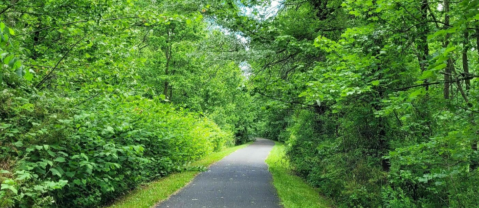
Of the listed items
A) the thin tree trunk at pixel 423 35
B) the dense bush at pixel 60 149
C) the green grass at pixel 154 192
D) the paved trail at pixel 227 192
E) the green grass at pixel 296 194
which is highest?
the thin tree trunk at pixel 423 35

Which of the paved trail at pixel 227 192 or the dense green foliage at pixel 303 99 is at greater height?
the dense green foliage at pixel 303 99

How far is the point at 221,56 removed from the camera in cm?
1081

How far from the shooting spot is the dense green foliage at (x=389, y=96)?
4.91 metres

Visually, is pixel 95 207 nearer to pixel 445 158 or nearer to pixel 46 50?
pixel 46 50

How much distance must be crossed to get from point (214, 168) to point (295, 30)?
7.67 m

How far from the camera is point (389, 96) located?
586 centimetres

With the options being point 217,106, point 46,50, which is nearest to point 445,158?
point 46,50

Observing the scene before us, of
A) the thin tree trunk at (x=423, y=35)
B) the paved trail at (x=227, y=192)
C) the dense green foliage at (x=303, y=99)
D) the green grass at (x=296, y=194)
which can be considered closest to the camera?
the dense green foliage at (x=303, y=99)

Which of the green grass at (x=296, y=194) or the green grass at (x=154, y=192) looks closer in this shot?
the green grass at (x=154, y=192)

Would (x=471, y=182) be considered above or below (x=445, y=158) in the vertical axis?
below

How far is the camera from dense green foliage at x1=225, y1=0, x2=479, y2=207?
4.91 meters

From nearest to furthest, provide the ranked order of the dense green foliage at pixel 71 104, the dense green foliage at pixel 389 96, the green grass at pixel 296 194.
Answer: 1. the dense green foliage at pixel 71 104
2. the dense green foliage at pixel 389 96
3. the green grass at pixel 296 194

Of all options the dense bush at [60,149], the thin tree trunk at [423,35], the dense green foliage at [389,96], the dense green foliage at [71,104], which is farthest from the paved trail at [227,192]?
the thin tree trunk at [423,35]

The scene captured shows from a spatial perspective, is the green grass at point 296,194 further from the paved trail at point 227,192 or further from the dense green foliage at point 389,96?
the dense green foliage at point 389,96
